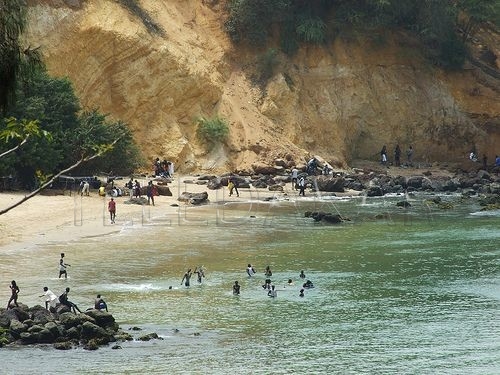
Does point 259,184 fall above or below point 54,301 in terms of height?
above

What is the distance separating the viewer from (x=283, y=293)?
114ft

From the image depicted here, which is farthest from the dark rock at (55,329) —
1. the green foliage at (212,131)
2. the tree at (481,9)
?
the tree at (481,9)

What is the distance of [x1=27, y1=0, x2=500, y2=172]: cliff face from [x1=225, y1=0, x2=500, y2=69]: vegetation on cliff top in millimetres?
1291

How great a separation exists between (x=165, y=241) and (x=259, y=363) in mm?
19397

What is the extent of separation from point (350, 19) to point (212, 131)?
14340 millimetres

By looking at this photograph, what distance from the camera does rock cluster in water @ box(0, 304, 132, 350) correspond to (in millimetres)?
27688

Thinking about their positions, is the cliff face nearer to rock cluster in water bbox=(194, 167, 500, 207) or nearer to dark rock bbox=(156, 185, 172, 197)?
rock cluster in water bbox=(194, 167, 500, 207)

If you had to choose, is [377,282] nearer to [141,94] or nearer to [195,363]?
[195,363]

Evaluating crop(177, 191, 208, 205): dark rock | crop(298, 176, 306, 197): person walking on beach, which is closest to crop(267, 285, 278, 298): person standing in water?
crop(177, 191, 208, 205): dark rock

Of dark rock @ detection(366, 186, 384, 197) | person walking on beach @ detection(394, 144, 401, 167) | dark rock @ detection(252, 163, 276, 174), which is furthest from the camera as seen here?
person walking on beach @ detection(394, 144, 401, 167)

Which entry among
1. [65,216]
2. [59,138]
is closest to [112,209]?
[65,216]

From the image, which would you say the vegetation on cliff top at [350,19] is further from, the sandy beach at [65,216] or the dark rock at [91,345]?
the dark rock at [91,345]

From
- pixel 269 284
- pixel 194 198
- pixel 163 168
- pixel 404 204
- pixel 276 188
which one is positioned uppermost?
pixel 163 168

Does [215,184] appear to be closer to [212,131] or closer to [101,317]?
[212,131]
